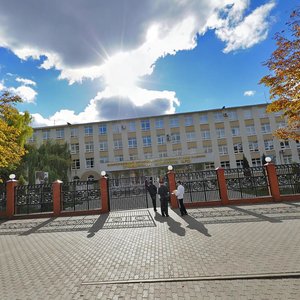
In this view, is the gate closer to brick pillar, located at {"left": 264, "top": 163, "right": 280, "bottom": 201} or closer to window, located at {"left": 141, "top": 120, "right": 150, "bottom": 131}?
brick pillar, located at {"left": 264, "top": 163, "right": 280, "bottom": 201}

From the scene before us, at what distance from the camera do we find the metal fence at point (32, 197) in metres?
13.8

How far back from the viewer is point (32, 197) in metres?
13.9

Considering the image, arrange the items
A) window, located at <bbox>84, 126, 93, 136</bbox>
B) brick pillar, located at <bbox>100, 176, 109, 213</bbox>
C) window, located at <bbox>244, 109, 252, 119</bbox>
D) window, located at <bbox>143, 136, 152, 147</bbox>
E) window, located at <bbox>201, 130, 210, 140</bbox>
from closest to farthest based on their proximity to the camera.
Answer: brick pillar, located at <bbox>100, 176, 109, 213</bbox> < window, located at <bbox>201, 130, 210, 140</bbox> < window, located at <bbox>244, 109, 252, 119</bbox> < window, located at <bbox>143, 136, 152, 147</bbox> < window, located at <bbox>84, 126, 93, 136</bbox>

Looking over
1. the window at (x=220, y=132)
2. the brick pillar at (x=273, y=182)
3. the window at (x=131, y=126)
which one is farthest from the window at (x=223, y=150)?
the brick pillar at (x=273, y=182)

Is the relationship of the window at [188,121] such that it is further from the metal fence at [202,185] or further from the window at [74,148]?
the metal fence at [202,185]

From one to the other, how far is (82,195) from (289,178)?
Answer: 12.1 metres

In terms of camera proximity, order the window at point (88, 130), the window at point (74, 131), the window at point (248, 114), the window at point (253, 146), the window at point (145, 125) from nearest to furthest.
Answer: the window at point (253, 146), the window at point (248, 114), the window at point (145, 125), the window at point (88, 130), the window at point (74, 131)

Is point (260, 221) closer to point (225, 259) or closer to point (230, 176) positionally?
point (225, 259)

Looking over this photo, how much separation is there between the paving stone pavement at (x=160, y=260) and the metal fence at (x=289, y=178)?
450cm

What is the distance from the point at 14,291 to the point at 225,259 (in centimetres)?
426

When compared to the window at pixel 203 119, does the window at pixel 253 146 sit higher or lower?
lower

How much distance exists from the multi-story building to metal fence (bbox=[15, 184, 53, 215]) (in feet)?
91.1

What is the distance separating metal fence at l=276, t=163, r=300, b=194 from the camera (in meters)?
13.6

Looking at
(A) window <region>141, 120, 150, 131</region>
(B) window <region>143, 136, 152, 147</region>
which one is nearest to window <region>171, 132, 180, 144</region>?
(B) window <region>143, 136, 152, 147</region>
